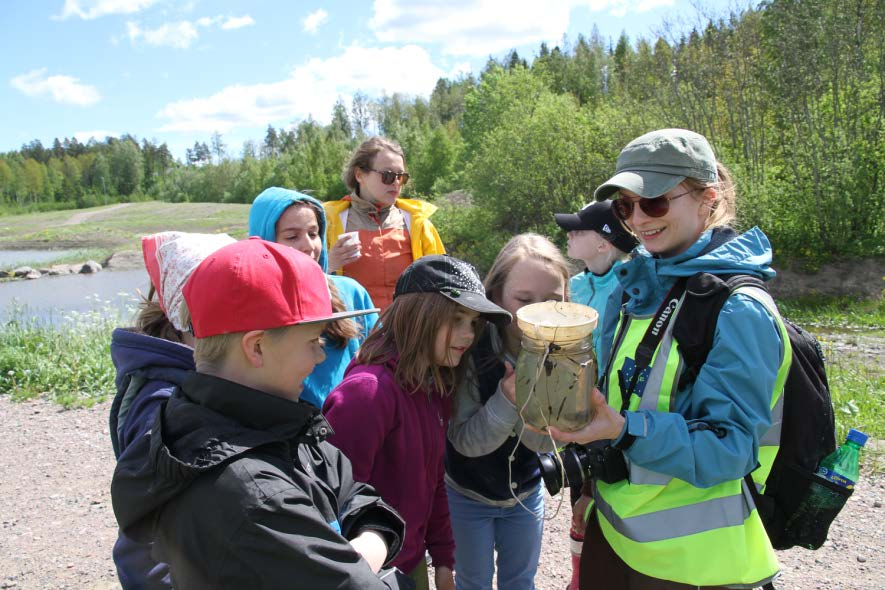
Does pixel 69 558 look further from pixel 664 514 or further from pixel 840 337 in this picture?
pixel 840 337

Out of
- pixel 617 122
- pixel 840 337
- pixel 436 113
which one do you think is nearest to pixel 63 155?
pixel 436 113

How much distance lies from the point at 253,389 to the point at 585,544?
1.37 metres

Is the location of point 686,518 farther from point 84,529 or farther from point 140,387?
point 84,529

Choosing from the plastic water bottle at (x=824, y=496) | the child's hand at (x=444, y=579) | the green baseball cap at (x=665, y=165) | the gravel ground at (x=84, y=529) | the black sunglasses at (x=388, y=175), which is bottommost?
the gravel ground at (x=84, y=529)

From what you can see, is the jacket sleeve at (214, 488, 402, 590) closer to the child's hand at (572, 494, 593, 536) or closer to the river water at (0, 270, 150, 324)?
the child's hand at (572, 494, 593, 536)

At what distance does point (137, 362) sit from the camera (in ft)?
6.20

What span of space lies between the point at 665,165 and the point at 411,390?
1144mm

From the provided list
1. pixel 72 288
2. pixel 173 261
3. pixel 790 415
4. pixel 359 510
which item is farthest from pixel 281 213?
pixel 72 288

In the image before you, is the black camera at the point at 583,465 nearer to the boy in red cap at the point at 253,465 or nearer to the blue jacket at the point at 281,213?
the boy in red cap at the point at 253,465

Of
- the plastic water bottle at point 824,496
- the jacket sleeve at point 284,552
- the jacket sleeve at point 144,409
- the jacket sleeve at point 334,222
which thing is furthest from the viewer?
the jacket sleeve at point 334,222

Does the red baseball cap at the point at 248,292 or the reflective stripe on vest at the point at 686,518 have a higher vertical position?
the red baseball cap at the point at 248,292

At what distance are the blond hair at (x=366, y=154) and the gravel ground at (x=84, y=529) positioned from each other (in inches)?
107

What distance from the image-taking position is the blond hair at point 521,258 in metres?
2.73

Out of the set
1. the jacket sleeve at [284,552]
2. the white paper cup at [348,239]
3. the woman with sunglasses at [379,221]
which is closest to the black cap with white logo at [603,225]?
the woman with sunglasses at [379,221]
